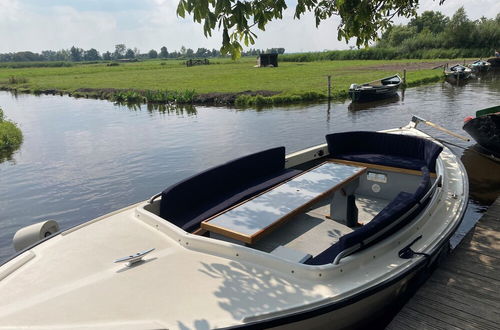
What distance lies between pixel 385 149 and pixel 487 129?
683 centimetres

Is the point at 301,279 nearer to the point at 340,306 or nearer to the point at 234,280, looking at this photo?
the point at 340,306

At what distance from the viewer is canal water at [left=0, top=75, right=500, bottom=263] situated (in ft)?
38.4

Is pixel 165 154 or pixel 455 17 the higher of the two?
pixel 455 17

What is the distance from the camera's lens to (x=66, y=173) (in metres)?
14.8

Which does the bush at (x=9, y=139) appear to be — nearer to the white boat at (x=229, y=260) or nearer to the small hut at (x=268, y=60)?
the white boat at (x=229, y=260)

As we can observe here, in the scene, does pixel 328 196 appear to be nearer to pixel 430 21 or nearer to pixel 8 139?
pixel 8 139

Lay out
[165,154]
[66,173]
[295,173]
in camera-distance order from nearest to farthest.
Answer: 1. [295,173]
2. [66,173]
3. [165,154]

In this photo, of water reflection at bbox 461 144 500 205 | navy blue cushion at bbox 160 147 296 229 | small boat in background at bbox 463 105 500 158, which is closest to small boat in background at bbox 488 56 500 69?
water reflection at bbox 461 144 500 205

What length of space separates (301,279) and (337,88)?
93.6ft

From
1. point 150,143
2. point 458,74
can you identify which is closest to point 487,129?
point 150,143

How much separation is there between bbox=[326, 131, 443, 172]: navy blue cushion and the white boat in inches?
29.2

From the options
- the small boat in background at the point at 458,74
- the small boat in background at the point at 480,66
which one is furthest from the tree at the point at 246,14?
the small boat in background at the point at 480,66

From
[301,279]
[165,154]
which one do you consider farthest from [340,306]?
[165,154]

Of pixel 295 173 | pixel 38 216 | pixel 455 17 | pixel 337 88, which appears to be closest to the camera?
pixel 295 173
